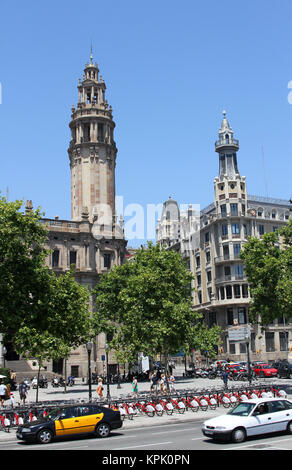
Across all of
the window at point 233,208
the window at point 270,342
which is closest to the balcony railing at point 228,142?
the window at point 233,208

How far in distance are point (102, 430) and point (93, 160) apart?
2171 inches

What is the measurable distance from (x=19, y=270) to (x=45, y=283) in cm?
174

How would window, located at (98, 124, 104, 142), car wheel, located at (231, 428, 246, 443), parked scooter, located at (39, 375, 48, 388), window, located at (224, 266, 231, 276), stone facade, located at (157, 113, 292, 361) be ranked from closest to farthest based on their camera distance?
→ car wheel, located at (231, 428, 246, 443)
parked scooter, located at (39, 375, 48, 388)
stone facade, located at (157, 113, 292, 361)
window, located at (224, 266, 231, 276)
window, located at (98, 124, 104, 142)

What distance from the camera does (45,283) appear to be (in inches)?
1123

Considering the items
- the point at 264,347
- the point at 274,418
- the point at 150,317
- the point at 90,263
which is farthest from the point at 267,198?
the point at 274,418

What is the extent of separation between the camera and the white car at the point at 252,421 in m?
16.1

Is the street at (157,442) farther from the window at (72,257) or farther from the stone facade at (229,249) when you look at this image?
the stone facade at (229,249)

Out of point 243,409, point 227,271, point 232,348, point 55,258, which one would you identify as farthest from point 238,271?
point 243,409

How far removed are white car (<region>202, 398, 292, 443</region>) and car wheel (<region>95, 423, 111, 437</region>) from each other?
4.68 m

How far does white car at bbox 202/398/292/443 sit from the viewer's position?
52.7ft

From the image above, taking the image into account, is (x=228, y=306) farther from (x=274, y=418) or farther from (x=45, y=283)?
(x=274, y=418)

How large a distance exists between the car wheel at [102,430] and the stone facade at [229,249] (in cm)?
5208

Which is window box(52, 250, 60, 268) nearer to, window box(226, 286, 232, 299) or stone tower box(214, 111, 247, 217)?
window box(226, 286, 232, 299)

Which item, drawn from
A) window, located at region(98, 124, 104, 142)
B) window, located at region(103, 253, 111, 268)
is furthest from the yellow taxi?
window, located at region(98, 124, 104, 142)
